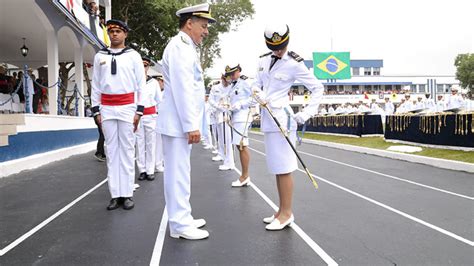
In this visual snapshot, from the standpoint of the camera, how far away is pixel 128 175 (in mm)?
5094

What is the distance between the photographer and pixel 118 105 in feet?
16.4

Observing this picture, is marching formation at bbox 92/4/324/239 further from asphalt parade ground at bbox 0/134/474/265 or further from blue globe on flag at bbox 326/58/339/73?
blue globe on flag at bbox 326/58/339/73

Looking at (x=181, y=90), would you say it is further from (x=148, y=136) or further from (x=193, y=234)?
(x=148, y=136)

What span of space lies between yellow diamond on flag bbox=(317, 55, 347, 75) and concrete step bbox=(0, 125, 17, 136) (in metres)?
34.3

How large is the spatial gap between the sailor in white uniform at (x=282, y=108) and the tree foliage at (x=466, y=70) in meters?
78.3

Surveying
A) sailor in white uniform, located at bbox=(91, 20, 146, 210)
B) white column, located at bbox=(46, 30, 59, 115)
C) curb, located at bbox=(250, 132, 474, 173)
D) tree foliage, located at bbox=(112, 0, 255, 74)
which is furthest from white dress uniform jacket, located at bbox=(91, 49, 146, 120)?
tree foliage, located at bbox=(112, 0, 255, 74)

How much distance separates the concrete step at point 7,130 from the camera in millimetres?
7878

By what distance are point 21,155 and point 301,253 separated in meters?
7.30

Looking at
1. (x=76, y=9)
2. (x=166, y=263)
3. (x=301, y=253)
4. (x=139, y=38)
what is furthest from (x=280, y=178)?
(x=139, y=38)

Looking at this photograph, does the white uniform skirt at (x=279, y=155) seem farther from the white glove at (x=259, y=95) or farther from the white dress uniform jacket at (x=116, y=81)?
the white dress uniform jacket at (x=116, y=81)

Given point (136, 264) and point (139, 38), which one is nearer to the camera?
point (136, 264)

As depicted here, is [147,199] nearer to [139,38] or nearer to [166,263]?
[166,263]

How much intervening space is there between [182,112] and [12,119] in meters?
6.27

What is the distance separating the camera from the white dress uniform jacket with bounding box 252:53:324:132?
14.2ft
